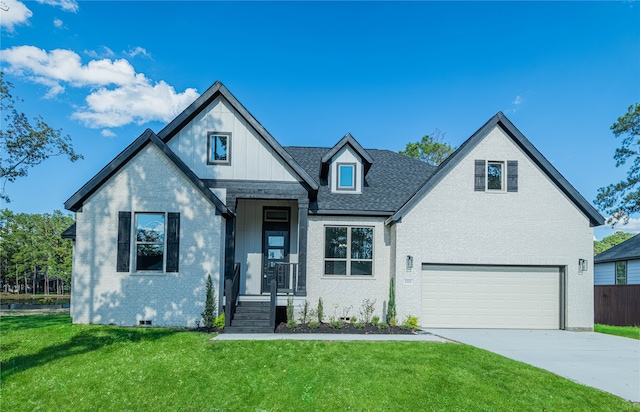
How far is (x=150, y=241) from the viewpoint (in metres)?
11.6

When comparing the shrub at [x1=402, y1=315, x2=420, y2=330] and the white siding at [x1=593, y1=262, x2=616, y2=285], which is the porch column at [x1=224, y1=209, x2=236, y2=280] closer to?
the shrub at [x1=402, y1=315, x2=420, y2=330]

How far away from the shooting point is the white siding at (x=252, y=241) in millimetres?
13914

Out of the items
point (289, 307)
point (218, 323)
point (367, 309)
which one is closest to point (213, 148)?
point (218, 323)

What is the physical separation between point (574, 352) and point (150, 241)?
37.9 feet

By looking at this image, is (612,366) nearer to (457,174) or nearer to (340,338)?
(340,338)

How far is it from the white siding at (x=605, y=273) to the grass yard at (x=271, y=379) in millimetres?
20258

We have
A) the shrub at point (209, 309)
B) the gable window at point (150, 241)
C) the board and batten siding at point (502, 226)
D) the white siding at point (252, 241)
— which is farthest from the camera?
the white siding at point (252, 241)

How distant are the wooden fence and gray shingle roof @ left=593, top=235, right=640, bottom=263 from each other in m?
2.95

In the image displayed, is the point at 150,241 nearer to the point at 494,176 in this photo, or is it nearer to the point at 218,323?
the point at 218,323

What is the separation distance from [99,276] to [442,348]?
375 inches

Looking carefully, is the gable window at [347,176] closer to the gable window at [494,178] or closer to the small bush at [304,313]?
the gable window at [494,178]

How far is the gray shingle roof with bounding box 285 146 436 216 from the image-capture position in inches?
534

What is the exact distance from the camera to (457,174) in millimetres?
13164

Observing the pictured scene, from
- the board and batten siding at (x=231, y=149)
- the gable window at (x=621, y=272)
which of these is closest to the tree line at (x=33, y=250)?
the board and batten siding at (x=231, y=149)
